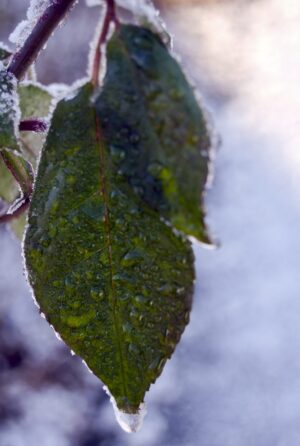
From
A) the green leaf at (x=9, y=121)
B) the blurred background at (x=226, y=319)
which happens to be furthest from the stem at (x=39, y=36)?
the blurred background at (x=226, y=319)

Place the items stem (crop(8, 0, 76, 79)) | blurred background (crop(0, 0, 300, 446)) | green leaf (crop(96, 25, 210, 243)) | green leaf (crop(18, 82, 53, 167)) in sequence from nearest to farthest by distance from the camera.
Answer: green leaf (crop(96, 25, 210, 243)) → stem (crop(8, 0, 76, 79)) → green leaf (crop(18, 82, 53, 167)) → blurred background (crop(0, 0, 300, 446))

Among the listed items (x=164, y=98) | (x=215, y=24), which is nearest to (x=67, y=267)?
(x=164, y=98)

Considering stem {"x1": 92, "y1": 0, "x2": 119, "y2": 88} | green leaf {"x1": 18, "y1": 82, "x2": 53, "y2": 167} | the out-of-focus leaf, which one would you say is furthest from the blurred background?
stem {"x1": 92, "y1": 0, "x2": 119, "y2": 88}

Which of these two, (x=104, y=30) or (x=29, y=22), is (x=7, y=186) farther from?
(x=104, y=30)

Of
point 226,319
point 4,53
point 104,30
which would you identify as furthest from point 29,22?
point 226,319

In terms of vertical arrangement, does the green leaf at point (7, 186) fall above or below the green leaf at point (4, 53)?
below

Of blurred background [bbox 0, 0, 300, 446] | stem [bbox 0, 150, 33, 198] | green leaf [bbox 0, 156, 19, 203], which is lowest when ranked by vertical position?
blurred background [bbox 0, 0, 300, 446]

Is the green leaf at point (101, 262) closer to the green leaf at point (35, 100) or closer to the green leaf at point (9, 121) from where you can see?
the green leaf at point (9, 121)

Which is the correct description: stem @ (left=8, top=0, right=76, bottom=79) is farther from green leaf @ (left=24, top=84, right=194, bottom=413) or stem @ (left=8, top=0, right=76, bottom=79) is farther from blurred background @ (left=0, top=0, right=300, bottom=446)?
blurred background @ (left=0, top=0, right=300, bottom=446)
